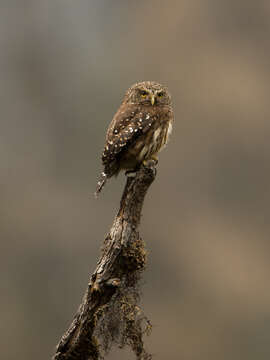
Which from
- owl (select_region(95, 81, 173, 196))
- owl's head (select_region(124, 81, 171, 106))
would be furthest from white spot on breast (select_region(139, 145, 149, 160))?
owl's head (select_region(124, 81, 171, 106))

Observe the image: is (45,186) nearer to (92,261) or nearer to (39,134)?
(39,134)

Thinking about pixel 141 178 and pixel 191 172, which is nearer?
pixel 141 178

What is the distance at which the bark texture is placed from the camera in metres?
2.74

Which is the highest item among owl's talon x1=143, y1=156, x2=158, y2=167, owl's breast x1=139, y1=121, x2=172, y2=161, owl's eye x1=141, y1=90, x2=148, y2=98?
owl's eye x1=141, y1=90, x2=148, y2=98

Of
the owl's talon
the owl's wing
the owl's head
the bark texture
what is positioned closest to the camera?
the bark texture

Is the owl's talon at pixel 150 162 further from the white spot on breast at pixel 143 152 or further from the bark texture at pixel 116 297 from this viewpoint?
the bark texture at pixel 116 297

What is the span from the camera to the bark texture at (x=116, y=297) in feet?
9.00

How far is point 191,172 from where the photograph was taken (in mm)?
4395

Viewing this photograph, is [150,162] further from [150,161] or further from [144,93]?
[144,93]

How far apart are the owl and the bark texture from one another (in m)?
0.39

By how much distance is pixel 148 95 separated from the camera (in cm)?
345

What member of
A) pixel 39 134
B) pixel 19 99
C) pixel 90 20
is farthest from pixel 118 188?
pixel 90 20

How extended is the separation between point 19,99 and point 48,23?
2.42 ft

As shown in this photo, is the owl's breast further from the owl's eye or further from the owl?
the owl's eye
